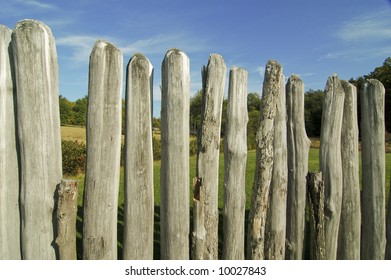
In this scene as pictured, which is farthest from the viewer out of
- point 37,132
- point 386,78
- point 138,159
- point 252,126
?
point 386,78

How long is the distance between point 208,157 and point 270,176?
609 mm

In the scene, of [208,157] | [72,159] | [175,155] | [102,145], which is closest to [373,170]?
[208,157]

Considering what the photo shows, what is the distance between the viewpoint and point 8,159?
9.68 feet

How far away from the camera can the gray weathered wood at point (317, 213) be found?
3.27 metres

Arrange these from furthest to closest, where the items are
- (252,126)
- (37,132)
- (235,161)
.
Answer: (252,126)
(235,161)
(37,132)

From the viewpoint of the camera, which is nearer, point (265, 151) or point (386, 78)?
point (265, 151)

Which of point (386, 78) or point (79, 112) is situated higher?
point (386, 78)

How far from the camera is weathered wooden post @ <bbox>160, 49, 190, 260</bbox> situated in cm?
293

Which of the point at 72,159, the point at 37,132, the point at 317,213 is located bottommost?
the point at 317,213

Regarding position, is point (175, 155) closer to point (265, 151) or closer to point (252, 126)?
point (265, 151)

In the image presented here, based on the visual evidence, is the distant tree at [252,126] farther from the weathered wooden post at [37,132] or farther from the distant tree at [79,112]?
the distant tree at [79,112]

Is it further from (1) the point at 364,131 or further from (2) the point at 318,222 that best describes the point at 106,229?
(1) the point at 364,131
